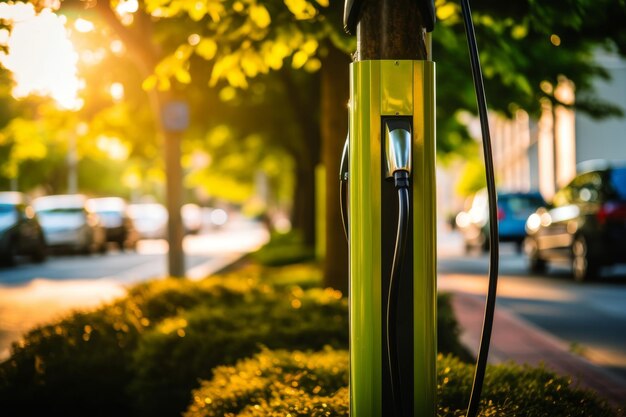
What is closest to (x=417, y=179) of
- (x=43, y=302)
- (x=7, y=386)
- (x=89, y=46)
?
(x=7, y=386)

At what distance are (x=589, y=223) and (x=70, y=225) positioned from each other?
17.2 m

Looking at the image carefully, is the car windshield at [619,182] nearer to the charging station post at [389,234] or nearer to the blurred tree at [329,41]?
the blurred tree at [329,41]

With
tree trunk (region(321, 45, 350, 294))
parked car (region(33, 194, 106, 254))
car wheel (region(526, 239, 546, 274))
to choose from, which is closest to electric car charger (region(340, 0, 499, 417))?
tree trunk (region(321, 45, 350, 294))

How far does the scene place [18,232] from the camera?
21.7 meters

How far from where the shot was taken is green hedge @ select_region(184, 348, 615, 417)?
3.71m

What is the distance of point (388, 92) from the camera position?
2.98m

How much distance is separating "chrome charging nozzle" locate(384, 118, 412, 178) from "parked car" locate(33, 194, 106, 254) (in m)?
24.6

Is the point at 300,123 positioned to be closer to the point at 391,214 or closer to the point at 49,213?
the point at 49,213

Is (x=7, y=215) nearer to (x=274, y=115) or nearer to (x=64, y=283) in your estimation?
(x=64, y=283)

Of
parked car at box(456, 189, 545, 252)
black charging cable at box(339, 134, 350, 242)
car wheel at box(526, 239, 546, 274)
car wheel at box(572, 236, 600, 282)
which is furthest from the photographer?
parked car at box(456, 189, 545, 252)

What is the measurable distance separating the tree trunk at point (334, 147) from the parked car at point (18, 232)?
14.5 metres

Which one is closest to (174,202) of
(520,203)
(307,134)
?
(307,134)

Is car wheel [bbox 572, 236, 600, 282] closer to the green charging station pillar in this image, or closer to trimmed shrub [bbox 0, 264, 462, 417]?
trimmed shrub [bbox 0, 264, 462, 417]

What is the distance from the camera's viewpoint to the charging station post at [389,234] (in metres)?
2.96
